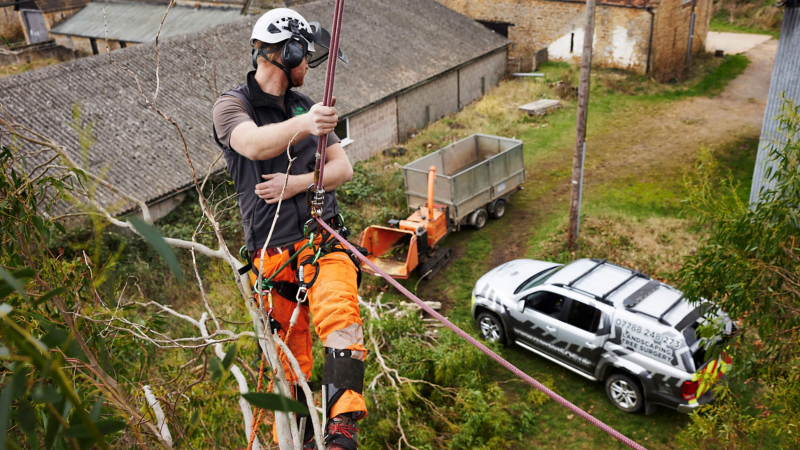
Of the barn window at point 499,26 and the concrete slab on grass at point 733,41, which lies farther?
the concrete slab on grass at point 733,41

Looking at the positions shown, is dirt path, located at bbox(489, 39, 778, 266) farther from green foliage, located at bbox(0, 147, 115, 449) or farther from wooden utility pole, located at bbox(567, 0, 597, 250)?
green foliage, located at bbox(0, 147, 115, 449)

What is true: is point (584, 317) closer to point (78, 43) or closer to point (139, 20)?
point (139, 20)

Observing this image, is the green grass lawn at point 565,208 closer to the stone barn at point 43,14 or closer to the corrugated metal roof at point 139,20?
the corrugated metal roof at point 139,20

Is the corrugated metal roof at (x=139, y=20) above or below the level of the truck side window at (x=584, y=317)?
above

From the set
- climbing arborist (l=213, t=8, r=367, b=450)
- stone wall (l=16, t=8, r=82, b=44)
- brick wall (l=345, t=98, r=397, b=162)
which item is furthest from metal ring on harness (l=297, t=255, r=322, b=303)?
stone wall (l=16, t=8, r=82, b=44)

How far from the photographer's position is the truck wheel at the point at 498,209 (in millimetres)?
14945

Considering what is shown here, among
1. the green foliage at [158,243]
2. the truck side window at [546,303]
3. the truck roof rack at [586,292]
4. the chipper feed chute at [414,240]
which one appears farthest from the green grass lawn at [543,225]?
the green foliage at [158,243]

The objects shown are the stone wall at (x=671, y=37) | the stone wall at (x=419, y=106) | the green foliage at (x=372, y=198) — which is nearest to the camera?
the green foliage at (x=372, y=198)

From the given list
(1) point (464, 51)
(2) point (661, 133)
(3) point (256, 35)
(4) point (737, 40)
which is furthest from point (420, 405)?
(4) point (737, 40)

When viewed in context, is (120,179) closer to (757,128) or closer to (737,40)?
(757,128)

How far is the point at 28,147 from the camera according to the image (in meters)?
12.9

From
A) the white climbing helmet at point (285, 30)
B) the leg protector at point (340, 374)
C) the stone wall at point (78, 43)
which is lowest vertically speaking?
the stone wall at point (78, 43)

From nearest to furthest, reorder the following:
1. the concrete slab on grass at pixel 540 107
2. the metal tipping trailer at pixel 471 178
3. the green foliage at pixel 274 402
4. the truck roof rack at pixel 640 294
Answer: the green foliage at pixel 274 402 < the truck roof rack at pixel 640 294 < the metal tipping trailer at pixel 471 178 < the concrete slab on grass at pixel 540 107

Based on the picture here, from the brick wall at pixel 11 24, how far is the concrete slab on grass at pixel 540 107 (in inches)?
1380
